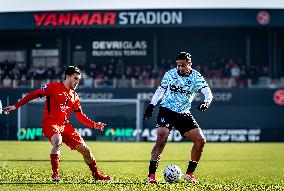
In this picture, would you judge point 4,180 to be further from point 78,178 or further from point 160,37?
point 160,37

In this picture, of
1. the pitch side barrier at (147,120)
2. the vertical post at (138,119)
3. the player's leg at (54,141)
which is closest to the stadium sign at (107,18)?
the pitch side barrier at (147,120)

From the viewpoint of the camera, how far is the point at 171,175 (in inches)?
464

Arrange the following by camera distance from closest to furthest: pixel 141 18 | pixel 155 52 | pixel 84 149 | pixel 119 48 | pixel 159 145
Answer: pixel 159 145
pixel 84 149
pixel 141 18
pixel 155 52
pixel 119 48

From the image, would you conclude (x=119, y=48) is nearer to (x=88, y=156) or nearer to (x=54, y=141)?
(x=88, y=156)

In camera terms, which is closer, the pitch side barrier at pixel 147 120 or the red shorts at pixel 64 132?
the red shorts at pixel 64 132

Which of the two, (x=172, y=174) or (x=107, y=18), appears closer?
(x=172, y=174)

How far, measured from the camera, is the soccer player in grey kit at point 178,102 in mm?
12008

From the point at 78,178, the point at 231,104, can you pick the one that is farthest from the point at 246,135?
the point at 78,178

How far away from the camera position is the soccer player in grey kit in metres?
12.0

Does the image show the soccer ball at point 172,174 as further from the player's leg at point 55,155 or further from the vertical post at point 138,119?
the vertical post at point 138,119

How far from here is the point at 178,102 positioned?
12.1m

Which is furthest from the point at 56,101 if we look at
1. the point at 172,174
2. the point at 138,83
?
the point at 138,83

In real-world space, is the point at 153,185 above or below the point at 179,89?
below

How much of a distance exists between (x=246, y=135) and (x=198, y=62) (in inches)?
319
